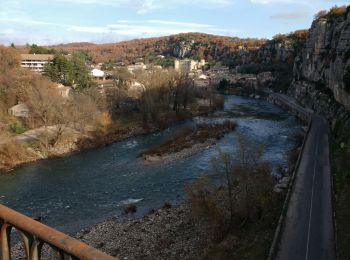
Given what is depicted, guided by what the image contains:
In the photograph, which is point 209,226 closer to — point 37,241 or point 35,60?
point 37,241

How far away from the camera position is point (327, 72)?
6569cm

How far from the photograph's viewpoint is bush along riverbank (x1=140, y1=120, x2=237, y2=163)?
39656 millimetres

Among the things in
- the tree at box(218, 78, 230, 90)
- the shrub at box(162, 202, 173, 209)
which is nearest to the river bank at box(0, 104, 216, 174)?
the shrub at box(162, 202, 173, 209)

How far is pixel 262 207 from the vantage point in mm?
22422

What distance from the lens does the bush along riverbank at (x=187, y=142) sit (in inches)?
1561

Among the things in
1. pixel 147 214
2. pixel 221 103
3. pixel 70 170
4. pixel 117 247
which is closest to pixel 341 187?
pixel 147 214

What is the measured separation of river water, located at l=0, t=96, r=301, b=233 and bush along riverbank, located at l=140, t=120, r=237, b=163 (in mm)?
1296

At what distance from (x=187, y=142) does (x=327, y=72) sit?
3443cm

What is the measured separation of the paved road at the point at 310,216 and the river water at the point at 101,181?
6.82 metres

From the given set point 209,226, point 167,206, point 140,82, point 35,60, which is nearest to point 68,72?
point 140,82

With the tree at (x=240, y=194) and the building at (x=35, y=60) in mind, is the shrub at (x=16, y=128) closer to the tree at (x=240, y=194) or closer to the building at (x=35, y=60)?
the tree at (x=240, y=194)

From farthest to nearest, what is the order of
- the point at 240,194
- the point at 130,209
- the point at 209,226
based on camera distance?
1. the point at 130,209
2. the point at 240,194
3. the point at 209,226

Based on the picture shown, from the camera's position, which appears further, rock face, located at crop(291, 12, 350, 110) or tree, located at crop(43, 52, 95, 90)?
tree, located at crop(43, 52, 95, 90)

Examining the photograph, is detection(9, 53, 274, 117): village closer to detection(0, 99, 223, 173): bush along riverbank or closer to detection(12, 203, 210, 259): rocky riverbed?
detection(0, 99, 223, 173): bush along riverbank
